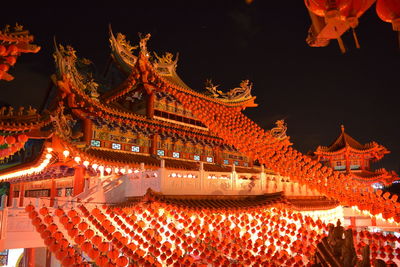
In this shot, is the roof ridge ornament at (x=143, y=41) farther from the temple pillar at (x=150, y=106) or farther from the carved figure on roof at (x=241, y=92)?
the carved figure on roof at (x=241, y=92)

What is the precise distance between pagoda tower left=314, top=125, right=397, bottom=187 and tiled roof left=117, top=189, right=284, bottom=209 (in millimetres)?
20825

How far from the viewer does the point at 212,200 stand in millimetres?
8992

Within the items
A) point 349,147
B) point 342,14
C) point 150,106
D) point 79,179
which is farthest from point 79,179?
point 349,147

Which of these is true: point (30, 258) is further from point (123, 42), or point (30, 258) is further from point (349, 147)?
point (349, 147)

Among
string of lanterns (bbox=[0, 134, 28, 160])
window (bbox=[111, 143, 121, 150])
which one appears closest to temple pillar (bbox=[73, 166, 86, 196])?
window (bbox=[111, 143, 121, 150])

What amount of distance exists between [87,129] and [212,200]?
287 inches

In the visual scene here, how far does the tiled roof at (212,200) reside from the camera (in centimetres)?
796

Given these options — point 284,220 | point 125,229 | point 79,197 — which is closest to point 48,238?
point 125,229

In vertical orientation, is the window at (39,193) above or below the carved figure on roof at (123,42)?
below

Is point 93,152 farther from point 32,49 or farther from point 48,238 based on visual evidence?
point 32,49

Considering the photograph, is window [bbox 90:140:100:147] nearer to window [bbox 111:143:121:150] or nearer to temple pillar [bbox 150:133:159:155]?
window [bbox 111:143:121:150]

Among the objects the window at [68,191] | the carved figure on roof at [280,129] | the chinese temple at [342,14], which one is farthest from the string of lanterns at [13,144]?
the carved figure on roof at [280,129]

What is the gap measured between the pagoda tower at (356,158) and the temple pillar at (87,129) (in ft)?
72.8

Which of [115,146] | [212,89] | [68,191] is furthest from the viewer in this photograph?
[212,89]
